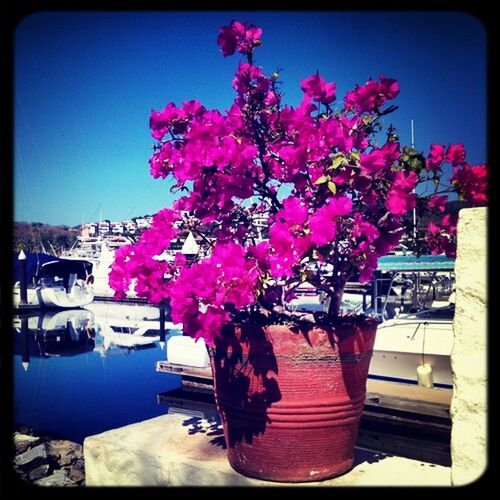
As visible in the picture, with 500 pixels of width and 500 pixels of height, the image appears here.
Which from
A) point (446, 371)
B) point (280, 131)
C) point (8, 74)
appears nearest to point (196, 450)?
point (280, 131)

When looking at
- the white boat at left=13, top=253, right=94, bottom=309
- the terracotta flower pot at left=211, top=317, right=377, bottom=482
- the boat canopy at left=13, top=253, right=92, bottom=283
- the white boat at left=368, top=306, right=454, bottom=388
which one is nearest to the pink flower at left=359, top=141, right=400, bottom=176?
the terracotta flower pot at left=211, top=317, right=377, bottom=482

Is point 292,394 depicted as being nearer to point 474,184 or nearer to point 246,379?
point 246,379

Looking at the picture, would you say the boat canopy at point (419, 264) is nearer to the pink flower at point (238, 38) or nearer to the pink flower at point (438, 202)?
the pink flower at point (438, 202)

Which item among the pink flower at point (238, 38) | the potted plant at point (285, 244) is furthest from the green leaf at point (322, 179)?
the pink flower at point (238, 38)

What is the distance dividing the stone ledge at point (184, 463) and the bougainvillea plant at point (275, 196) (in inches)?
30.3

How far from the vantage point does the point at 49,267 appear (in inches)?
1209

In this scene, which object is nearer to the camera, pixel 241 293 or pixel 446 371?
pixel 241 293

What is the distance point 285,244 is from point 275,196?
0.74m

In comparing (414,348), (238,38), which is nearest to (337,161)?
(238,38)

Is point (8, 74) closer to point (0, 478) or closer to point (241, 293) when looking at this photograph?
point (241, 293)

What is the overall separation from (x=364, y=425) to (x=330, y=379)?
2.21 meters

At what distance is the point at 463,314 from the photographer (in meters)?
1.88

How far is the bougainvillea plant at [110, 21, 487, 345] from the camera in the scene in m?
2.31

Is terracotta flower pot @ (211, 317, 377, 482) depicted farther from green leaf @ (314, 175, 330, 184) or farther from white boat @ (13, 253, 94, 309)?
white boat @ (13, 253, 94, 309)
